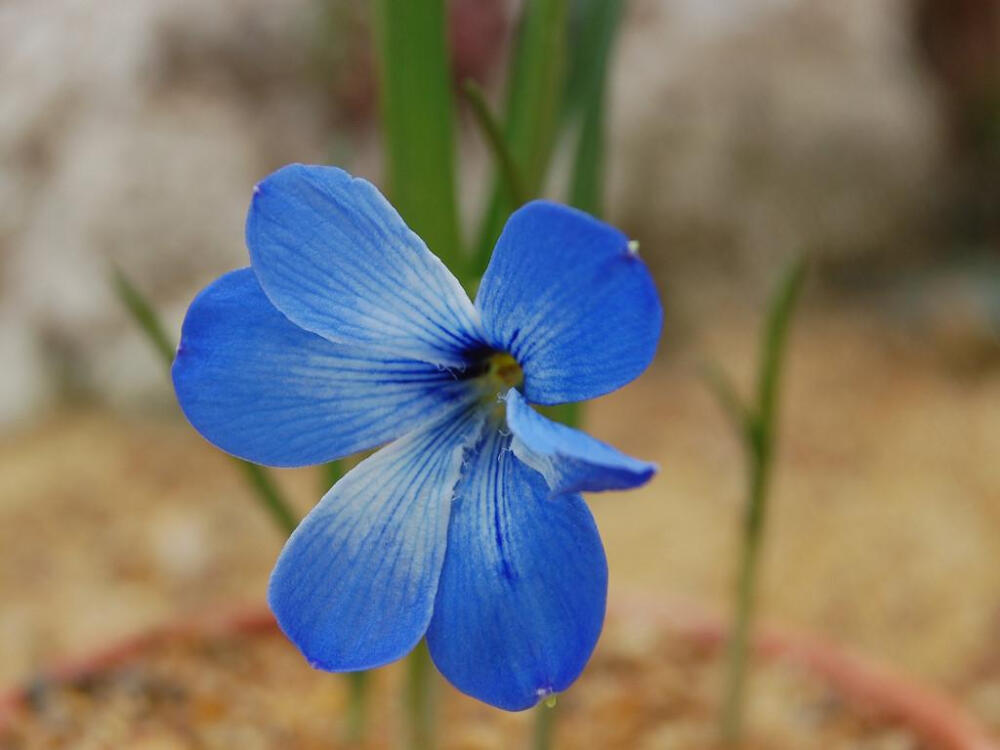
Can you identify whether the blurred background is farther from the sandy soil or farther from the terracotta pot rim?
the terracotta pot rim

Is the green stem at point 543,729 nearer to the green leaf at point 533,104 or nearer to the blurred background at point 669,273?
the green leaf at point 533,104


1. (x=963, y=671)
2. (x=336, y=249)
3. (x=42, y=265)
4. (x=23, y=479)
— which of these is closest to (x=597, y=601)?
(x=336, y=249)

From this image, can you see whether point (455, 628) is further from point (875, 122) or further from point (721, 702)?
point (875, 122)

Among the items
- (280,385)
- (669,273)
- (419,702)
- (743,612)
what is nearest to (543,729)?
(419,702)

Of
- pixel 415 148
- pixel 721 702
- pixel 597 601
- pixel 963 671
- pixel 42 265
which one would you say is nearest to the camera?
pixel 597 601

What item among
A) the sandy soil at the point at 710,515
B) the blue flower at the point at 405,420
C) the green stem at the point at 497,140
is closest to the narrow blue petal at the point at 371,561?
the blue flower at the point at 405,420

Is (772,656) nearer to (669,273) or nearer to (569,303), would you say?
(569,303)

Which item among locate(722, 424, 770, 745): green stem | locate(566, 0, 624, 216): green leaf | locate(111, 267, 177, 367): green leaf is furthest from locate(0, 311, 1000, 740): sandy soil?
locate(566, 0, 624, 216): green leaf
